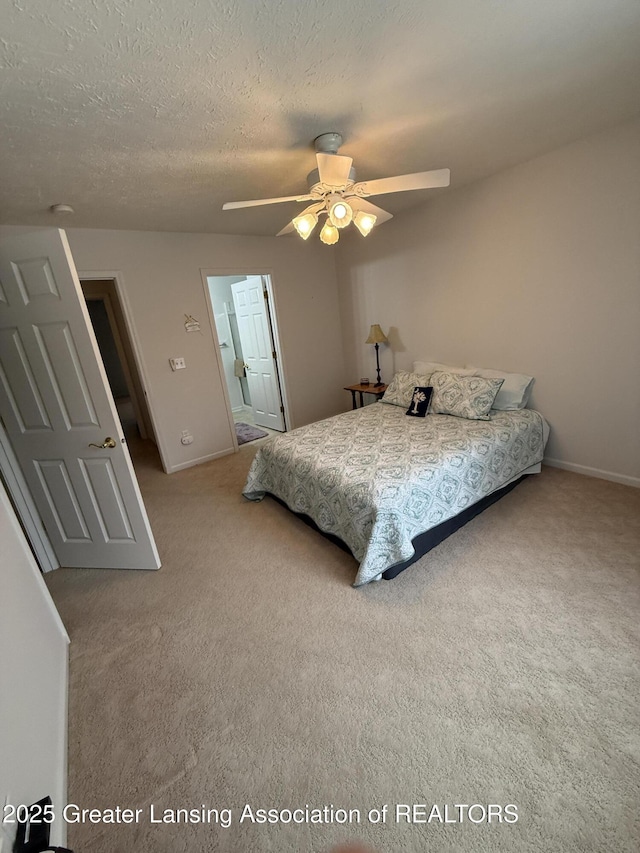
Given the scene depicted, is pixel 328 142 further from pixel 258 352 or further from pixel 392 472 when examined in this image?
pixel 258 352

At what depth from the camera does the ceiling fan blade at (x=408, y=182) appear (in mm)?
1857

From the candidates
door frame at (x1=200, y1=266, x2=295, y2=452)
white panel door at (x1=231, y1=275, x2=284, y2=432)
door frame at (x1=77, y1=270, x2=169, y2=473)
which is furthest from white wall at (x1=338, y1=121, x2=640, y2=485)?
door frame at (x1=77, y1=270, x2=169, y2=473)

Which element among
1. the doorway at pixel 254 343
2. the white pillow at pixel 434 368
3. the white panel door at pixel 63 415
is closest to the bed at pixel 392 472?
the white pillow at pixel 434 368

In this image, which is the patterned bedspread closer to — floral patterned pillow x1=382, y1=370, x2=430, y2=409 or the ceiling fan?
floral patterned pillow x1=382, y1=370, x2=430, y2=409

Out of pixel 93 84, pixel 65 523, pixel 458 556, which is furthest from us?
pixel 65 523

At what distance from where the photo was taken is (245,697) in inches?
59.6

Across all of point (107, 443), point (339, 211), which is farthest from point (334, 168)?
point (107, 443)

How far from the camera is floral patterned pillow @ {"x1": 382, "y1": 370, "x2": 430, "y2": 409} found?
3529mm

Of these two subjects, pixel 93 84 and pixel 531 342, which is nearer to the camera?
pixel 93 84

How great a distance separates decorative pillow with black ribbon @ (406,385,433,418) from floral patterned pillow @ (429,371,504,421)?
0.26ft

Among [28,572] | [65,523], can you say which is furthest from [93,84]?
[65,523]

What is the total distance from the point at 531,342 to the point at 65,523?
3.87 metres

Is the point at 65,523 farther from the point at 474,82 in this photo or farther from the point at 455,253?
the point at 455,253

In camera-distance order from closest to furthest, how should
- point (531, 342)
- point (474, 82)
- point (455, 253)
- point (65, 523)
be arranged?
point (474, 82), point (65, 523), point (531, 342), point (455, 253)
